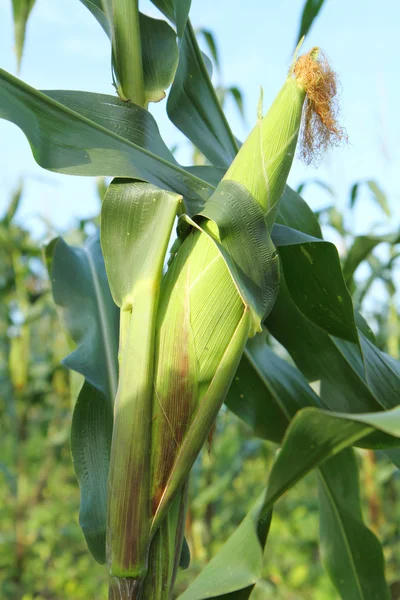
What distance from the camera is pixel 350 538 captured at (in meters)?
0.82

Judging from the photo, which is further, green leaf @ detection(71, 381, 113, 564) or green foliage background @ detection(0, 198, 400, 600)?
green foliage background @ detection(0, 198, 400, 600)

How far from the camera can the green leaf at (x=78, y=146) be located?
22.3 inches

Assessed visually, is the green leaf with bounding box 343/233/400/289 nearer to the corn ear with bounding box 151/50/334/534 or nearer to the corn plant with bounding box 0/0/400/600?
the corn plant with bounding box 0/0/400/600

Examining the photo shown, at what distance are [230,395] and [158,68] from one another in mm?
461

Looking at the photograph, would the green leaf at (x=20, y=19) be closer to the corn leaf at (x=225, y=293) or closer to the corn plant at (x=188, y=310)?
the corn plant at (x=188, y=310)

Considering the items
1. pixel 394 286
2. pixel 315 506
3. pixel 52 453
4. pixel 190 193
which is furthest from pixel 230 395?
pixel 52 453

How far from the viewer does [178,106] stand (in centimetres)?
76

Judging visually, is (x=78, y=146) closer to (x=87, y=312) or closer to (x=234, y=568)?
(x=87, y=312)

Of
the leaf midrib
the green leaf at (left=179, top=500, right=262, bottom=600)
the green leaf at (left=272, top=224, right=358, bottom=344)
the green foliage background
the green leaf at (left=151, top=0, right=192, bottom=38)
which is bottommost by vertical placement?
the green foliage background

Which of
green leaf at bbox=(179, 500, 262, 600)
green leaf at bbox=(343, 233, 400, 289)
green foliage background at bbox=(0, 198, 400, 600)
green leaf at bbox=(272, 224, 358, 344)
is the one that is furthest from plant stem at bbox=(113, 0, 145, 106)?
green foliage background at bbox=(0, 198, 400, 600)

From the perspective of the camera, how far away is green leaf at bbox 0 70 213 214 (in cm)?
57

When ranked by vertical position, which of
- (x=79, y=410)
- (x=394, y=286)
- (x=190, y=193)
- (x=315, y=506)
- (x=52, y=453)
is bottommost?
(x=52, y=453)

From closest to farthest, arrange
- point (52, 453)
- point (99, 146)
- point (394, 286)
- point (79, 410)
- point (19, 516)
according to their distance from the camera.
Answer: point (99, 146) → point (79, 410) → point (394, 286) → point (19, 516) → point (52, 453)

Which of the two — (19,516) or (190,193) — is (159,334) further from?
(19,516)
